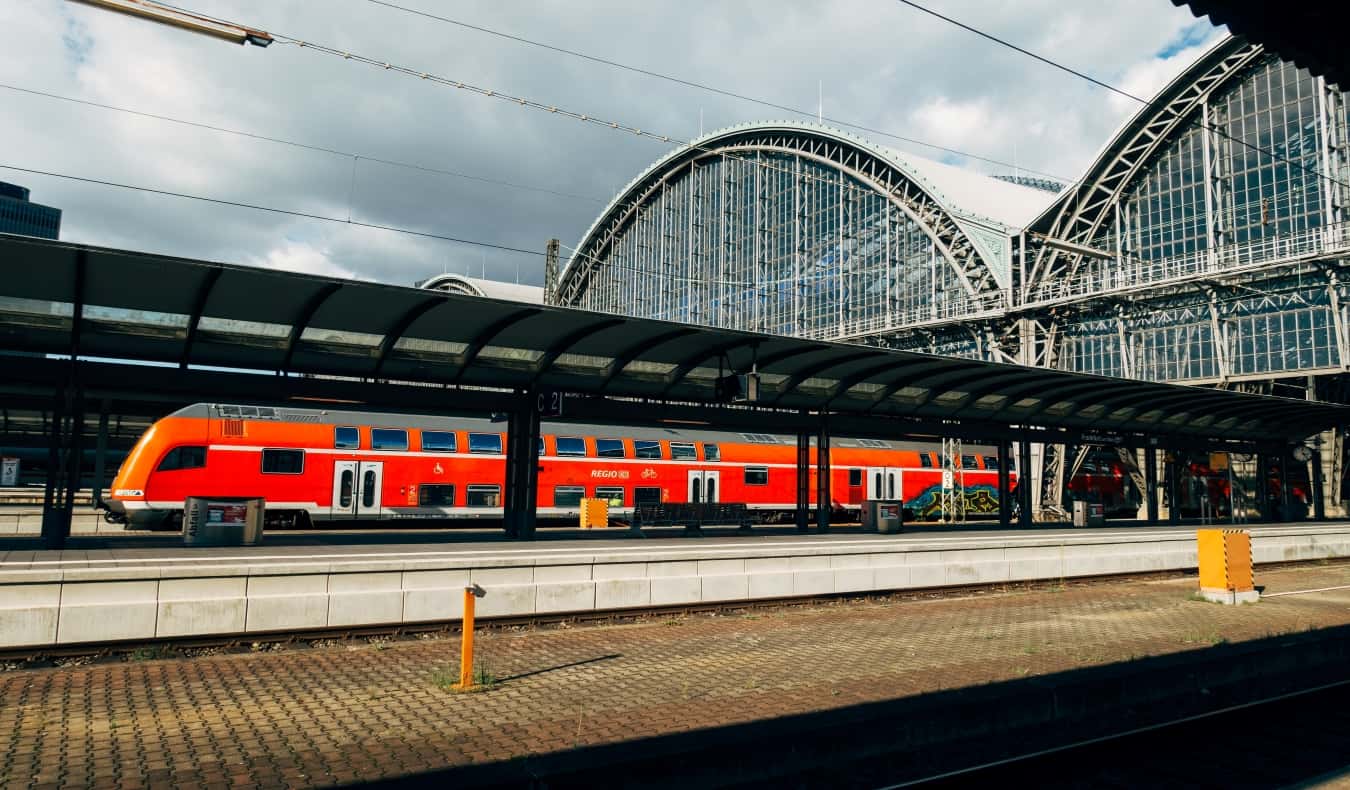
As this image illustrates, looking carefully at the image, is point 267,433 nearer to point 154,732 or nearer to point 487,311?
point 487,311

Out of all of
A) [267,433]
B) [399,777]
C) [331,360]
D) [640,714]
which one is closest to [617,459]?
[267,433]

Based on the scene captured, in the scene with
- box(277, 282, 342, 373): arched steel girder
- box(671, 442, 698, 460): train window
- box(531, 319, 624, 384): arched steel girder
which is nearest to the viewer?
box(277, 282, 342, 373): arched steel girder

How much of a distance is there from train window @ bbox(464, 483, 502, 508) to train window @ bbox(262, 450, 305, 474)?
4.84 meters

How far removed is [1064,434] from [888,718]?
22.3 m

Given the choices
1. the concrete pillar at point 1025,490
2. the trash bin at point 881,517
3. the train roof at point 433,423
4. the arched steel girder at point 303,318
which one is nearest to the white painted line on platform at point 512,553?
the arched steel girder at point 303,318

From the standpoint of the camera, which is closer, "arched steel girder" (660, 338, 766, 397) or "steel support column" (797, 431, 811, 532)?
"arched steel girder" (660, 338, 766, 397)

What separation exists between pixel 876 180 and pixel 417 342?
48.1 meters

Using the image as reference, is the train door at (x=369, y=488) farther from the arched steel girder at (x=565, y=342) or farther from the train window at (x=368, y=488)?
the arched steel girder at (x=565, y=342)

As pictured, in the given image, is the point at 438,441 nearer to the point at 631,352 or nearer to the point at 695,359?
the point at 631,352

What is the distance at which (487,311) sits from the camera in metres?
15.1

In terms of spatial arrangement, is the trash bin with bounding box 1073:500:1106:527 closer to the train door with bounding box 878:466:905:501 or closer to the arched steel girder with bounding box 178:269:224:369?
the train door with bounding box 878:466:905:501

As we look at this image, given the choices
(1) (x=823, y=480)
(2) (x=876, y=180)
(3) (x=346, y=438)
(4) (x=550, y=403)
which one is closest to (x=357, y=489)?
(3) (x=346, y=438)

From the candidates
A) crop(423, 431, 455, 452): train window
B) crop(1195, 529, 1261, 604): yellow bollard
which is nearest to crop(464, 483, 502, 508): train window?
crop(423, 431, 455, 452): train window

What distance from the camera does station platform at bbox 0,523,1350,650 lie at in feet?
30.2
